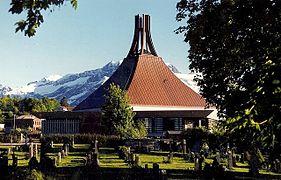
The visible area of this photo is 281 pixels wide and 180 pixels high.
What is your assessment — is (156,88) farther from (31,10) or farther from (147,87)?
(31,10)

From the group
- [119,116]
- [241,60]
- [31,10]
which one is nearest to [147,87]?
[119,116]

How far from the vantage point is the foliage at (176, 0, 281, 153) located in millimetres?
10227

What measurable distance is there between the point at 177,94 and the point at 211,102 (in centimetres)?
6086

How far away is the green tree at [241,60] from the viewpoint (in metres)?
10.2

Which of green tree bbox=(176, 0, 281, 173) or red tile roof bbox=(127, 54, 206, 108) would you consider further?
red tile roof bbox=(127, 54, 206, 108)

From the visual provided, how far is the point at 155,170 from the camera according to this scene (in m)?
20.8

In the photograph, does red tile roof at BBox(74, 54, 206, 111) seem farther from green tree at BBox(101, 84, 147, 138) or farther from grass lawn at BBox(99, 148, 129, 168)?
grass lawn at BBox(99, 148, 129, 168)

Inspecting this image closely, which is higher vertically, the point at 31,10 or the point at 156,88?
the point at 156,88

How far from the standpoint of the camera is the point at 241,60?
2569 centimetres

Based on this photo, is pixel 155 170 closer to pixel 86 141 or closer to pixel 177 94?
pixel 86 141

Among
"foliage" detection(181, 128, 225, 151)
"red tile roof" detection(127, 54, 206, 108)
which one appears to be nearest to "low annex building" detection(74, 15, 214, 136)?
"red tile roof" detection(127, 54, 206, 108)

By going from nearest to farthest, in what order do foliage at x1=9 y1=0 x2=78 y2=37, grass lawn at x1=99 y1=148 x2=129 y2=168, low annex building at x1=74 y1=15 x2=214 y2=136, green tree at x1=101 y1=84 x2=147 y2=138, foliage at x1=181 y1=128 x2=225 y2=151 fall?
foliage at x1=9 y1=0 x2=78 y2=37
grass lawn at x1=99 y1=148 x2=129 y2=168
foliage at x1=181 y1=128 x2=225 y2=151
green tree at x1=101 y1=84 x2=147 y2=138
low annex building at x1=74 y1=15 x2=214 y2=136

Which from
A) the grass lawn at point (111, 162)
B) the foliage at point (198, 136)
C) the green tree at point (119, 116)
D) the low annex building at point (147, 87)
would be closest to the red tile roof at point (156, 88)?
the low annex building at point (147, 87)

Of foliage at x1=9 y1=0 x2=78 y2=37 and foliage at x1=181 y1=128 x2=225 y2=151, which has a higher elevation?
foliage at x1=9 y1=0 x2=78 y2=37
